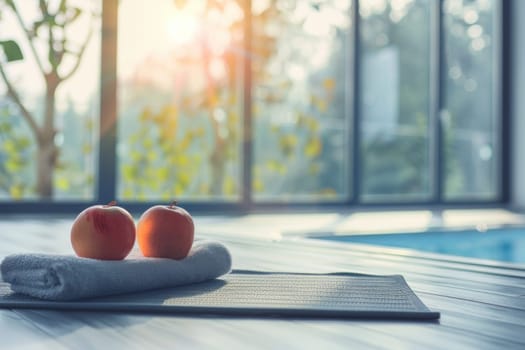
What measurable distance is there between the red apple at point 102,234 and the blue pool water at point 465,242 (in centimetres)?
205

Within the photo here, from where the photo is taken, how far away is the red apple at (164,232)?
143 cm

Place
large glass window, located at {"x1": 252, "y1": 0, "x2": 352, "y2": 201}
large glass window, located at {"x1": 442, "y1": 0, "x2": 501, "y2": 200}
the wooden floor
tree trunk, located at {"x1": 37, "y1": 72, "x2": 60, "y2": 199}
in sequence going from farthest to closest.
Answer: large glass window, located at {"x1": 442, "y1": 0, "x2": 501, "y2": 200} < large glass window, located at {"x1": 252, "y1": 0, "x2": 352, "y2": 201} < tree trunk, located at {"x1": 37, "y1": 72, "x2": 60, "y2": 199} < the wooden floor

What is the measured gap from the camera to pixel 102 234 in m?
1.33

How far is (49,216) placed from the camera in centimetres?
391

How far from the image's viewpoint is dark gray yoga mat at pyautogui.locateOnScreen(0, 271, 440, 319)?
121cm

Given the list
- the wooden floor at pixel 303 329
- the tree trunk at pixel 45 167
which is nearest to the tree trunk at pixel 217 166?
the tree trunk at pixel 45 167

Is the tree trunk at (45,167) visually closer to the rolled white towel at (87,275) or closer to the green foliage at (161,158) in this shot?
the green foliage at (161,158)

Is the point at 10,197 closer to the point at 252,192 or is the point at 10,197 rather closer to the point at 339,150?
the point at 252,192

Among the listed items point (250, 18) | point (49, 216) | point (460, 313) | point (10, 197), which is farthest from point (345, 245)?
point (250, 18)

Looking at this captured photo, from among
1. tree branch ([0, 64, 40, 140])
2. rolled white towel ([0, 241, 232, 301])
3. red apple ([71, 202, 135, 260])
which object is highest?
tree branch ([0, 64, 40, 140])

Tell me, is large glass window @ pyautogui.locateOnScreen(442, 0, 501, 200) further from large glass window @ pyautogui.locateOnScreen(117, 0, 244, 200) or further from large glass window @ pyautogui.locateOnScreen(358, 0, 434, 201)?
large glass window @ pyautogui.locateOnScreen(117, 0, 244, 200)

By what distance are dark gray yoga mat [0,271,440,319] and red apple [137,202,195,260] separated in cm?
9

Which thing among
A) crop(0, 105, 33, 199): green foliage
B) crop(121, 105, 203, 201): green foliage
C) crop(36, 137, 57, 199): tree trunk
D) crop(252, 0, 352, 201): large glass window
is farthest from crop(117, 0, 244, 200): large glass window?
crop(0, 105, 33, 199): green foliage

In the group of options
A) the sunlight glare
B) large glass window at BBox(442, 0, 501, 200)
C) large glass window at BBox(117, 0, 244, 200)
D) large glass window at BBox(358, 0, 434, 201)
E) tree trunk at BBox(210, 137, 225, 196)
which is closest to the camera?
A: large glass window at BBox(117, 0, 244, 200)
